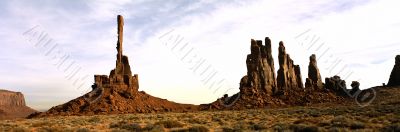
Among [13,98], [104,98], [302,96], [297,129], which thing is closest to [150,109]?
[104,98]

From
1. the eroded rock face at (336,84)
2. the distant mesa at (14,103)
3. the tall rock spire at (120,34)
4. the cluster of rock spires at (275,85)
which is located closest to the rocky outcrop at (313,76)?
the cluster of rock spires at (275,85)

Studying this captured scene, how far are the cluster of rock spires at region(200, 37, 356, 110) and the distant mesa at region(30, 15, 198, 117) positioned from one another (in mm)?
8583

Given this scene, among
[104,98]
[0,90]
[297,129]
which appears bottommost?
[297,129]

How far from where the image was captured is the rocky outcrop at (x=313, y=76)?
81.0 m

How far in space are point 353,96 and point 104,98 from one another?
43950 millimetres

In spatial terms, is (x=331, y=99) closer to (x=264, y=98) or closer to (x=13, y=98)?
(x=264, y=98)

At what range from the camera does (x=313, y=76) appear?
82.5 meters

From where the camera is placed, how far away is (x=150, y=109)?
72375 mm

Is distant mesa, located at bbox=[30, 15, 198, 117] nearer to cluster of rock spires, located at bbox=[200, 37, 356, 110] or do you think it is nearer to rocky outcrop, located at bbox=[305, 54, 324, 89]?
cluster of rock spires, located at bbox=[200, 37, 356, 110]

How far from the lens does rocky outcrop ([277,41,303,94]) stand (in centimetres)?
8100

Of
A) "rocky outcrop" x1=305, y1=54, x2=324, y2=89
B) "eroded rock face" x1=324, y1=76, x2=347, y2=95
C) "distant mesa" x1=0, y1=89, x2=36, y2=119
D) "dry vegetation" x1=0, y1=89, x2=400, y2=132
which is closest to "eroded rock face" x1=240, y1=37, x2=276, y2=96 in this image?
"rocky outcrop" x1=305, y1=54, x2=324, y2=89

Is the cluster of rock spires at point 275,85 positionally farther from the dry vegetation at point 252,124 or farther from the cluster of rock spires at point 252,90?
the dry vegetation at point 252,124

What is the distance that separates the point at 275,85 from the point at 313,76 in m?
8.07

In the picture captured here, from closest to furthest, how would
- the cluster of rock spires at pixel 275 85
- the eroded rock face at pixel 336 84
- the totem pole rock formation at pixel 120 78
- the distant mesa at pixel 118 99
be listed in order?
the distant mesa at pixel 118 99 → the cluster of rock spires at pixel 275 85 → the totem pole rock formation at pixel 120 78 → the eroded rock face at pixel 336 84
